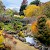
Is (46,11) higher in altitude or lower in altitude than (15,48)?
higher

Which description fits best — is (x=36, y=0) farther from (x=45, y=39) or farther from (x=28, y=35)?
(x=45, y=39)

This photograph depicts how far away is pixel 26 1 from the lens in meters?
49.3

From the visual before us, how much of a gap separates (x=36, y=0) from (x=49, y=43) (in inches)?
1000

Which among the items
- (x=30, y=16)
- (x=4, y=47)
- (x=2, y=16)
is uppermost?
(x=30, y=16)

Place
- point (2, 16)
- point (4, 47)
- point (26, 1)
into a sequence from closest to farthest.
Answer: point (4, 47)
point (2, 16)
point (26, 1)

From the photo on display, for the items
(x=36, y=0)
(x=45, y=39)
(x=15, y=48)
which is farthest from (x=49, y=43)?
(x=36, y=0)

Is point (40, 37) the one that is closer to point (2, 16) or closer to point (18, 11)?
point (2, 16)

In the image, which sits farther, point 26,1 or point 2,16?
point 26,1

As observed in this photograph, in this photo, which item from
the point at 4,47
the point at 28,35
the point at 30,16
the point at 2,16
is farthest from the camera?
the point at 30,16

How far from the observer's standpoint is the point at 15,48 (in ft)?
67.4

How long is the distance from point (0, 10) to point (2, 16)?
1.27 meters

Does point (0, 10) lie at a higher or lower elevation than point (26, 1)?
lower

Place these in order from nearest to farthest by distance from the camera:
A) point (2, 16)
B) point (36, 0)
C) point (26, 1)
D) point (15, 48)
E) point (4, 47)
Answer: point (4, 47), point (15, 48), point (2, 16), point (36, 0), point (26, 1)

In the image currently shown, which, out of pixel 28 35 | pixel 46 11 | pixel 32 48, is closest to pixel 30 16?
pixel 46 11
